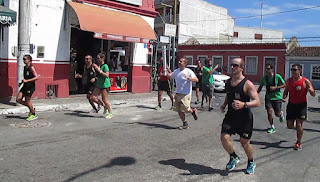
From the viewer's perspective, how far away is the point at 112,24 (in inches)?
478

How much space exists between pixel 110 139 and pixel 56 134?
1250 millimetres

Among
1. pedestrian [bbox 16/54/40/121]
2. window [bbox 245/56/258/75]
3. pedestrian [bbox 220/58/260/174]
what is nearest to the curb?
pedestrian [bbox 16/54/40/121]

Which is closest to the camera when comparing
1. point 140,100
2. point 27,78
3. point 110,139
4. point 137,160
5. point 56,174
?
point 56,174

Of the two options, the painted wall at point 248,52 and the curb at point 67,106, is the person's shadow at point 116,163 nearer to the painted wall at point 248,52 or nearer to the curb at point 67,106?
the curb at point 67,106

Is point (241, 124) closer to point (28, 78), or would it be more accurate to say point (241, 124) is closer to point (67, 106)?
point (28, 78)

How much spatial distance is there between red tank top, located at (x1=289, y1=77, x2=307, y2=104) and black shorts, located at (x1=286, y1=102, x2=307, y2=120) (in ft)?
0.27

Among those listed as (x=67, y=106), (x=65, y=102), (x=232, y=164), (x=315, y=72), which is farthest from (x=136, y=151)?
(x=315, y=72)

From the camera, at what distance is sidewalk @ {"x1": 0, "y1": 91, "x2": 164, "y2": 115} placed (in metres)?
9.24

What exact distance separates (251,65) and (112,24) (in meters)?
24.6

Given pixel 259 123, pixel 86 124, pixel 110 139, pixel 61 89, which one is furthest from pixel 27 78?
pixel 259 123

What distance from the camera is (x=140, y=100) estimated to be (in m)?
12.8

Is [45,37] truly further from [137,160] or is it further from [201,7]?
[201,7]

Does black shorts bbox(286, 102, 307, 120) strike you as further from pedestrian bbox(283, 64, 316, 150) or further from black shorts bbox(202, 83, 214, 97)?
black shorts bbox(202, 83, 214, 97)

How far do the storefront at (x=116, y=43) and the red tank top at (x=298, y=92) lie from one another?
6.95 meters
